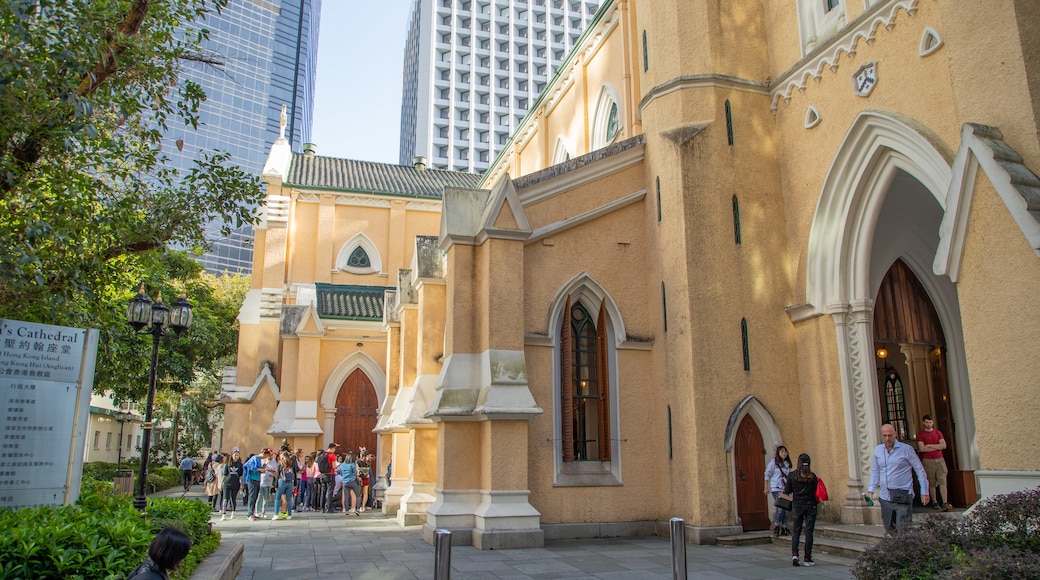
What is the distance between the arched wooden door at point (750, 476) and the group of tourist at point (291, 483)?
33.0ft

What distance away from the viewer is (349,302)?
2608cm

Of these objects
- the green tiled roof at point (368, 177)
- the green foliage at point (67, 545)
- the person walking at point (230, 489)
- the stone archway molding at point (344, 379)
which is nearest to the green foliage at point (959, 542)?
the green foliage at point (67, 545)

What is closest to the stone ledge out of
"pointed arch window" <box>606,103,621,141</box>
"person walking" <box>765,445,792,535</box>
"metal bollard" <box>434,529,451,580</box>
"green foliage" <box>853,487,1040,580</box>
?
"metal bollard" <box>434,529,451,580</box>

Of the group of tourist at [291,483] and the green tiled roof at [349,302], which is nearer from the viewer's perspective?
the group of tourist at [291,483]

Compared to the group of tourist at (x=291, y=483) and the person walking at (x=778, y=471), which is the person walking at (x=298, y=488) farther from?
the person walking at (x=778, y=471)

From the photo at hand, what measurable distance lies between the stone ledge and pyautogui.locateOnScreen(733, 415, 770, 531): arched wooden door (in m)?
7.49

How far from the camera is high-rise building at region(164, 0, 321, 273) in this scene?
358 feet

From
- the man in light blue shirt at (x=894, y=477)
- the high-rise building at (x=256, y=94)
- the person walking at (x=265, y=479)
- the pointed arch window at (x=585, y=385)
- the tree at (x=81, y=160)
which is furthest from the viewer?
the high-rise building at (x=256, y=94)

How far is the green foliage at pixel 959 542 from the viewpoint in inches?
226

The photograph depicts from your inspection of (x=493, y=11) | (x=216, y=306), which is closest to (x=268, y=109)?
(x=493, y=11)

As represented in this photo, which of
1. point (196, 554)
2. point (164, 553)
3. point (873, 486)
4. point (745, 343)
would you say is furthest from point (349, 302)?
point (164, 553)

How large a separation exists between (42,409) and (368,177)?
25698 mm

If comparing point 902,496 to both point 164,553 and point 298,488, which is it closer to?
point 164,553

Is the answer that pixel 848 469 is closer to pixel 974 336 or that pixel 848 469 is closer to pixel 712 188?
pixel 974 336
